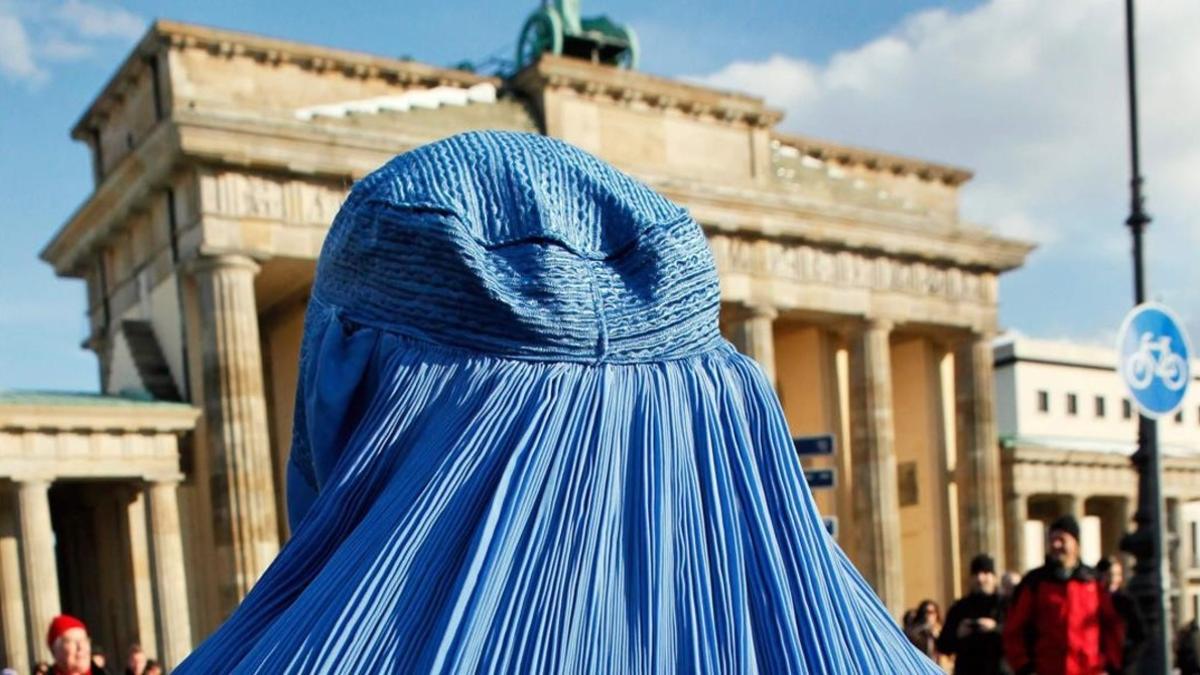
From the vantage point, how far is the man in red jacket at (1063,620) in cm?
820

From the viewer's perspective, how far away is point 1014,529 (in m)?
38.4

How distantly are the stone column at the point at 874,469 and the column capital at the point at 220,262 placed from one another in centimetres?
1510

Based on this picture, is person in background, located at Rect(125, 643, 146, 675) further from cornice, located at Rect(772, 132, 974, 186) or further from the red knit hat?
cornice, located at Rect(772, 132, 974, 186)

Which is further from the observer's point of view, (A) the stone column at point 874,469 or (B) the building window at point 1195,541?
(B) the building window at point 1195,541

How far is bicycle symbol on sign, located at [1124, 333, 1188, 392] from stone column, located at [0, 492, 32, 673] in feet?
67.4

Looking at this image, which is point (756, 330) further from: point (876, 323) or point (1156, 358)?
point (1156, 358)

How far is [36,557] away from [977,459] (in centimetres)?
2245

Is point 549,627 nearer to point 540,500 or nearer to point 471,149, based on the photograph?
point 540,500

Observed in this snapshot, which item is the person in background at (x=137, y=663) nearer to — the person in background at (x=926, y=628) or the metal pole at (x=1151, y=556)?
the person in background at (x=926, y=628)

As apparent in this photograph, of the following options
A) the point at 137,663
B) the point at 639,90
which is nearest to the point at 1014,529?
the point at 639,90

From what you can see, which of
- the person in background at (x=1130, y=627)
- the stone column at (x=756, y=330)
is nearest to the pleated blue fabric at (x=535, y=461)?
the person in background at (x=1130, y=627)

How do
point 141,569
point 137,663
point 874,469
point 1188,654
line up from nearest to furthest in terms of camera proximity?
point 137,663, point 1188,654, point 141,569, point 874,469

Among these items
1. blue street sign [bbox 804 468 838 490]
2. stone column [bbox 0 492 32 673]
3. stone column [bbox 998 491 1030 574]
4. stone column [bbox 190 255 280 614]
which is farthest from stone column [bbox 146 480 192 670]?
stone column [bbox 998 491 1030 574]

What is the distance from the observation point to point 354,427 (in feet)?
5.64
